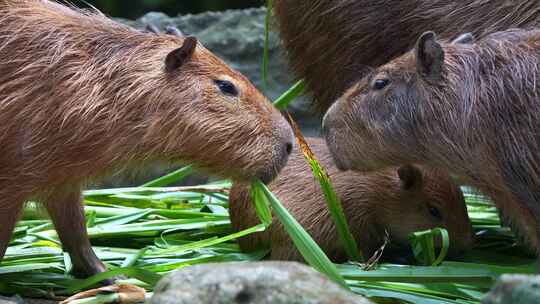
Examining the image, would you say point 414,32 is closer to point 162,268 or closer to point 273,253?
point 273,253

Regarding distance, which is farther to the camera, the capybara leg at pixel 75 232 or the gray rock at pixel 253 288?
the capybara leg at pixel 75 232

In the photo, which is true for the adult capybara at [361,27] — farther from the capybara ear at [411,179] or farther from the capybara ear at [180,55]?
the capybara ear at [180,55]

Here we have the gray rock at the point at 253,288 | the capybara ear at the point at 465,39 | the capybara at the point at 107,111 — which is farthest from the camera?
the capybara ear at the point at 465,39

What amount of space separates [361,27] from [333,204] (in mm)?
1145

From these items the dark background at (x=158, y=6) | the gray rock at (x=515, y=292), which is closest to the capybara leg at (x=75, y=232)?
the gray rock at (x=515, y=292)

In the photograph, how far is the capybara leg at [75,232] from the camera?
184 inches

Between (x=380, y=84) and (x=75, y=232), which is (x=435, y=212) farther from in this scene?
(x=75, y=232)

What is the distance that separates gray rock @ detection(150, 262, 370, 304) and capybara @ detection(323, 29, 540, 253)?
1.57 m

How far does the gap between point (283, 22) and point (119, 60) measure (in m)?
1.61

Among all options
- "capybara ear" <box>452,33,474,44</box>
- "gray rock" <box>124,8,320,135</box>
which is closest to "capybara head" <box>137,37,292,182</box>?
"capybara ear" <box>452,33,474,44</box>

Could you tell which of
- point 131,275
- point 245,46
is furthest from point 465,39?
point 245,46

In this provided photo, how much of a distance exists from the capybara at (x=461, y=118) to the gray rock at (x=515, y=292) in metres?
1.46

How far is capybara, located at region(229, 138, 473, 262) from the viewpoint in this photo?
5066mm

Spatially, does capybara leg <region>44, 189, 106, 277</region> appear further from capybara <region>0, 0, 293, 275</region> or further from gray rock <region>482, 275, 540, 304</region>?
gray rock <region>482, 275, 540, 304</region>
